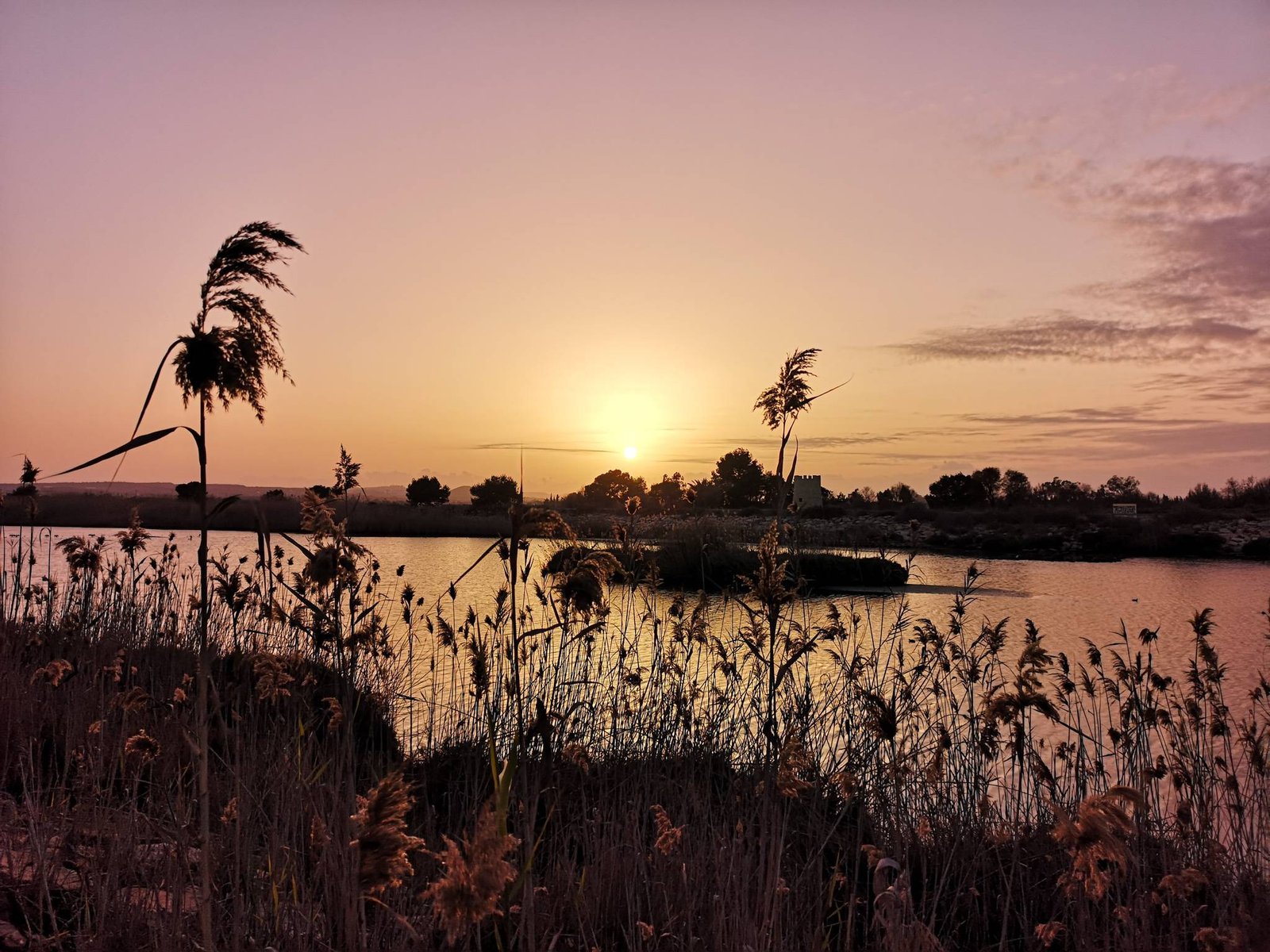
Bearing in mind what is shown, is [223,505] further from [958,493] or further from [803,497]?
[958,493]

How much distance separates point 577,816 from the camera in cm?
488

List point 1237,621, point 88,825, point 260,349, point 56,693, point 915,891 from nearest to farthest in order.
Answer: point 260,349, point 88,825, point 915,891, point 56,693, point 1237,621

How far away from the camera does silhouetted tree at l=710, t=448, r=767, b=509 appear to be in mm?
36438

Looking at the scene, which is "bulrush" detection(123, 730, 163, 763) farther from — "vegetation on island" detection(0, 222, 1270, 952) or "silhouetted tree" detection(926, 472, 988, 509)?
"silhouetted tree" detection(926, 472, 988, 509)

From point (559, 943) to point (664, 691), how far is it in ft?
10.6

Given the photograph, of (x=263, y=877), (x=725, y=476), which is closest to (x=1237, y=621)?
(x=263, y=877)

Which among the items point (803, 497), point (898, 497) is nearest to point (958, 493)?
point (898, 497)

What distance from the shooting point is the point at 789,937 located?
2.97m

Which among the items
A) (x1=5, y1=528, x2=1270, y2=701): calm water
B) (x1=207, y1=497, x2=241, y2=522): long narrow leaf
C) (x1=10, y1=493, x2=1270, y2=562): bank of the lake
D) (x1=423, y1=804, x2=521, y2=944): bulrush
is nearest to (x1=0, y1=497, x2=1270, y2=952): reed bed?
(x1=423, y1=804, x2=521, y2=944): bulrush

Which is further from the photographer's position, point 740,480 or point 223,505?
point 740,480

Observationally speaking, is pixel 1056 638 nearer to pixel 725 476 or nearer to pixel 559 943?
pixel 559 943

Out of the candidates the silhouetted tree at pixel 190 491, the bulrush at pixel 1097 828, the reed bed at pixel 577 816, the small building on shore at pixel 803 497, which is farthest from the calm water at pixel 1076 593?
the silhouetted tree at pixel 190 491

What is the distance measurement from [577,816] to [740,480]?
36.8 meters

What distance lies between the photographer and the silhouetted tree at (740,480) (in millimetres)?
36438
